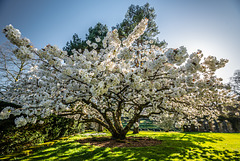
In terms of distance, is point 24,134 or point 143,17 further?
point 143,17

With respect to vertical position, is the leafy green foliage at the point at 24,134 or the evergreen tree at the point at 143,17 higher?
the evergreen tree at the point at 143,17

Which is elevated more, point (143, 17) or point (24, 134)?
point (143, 17)

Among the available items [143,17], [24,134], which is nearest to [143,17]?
[143,17]

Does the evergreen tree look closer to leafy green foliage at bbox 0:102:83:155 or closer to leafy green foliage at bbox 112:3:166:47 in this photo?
leafy green foliage at bbox 112:3:166:47

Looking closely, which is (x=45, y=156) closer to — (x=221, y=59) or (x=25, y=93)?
(x=25, y=93)

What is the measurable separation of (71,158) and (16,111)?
118 inches

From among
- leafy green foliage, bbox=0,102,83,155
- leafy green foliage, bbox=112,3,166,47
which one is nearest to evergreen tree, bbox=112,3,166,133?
leafy green foliage, bbox=112,3,166,47

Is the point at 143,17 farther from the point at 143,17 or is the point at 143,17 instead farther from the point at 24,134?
the point at 24,134

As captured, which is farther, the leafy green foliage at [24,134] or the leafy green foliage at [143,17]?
the leafy green foliage at [143,17]

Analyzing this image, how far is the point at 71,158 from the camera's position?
4965mm

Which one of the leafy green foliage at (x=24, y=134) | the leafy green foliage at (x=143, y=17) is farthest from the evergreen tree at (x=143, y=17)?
the leafy green foliage at (x=24, y=134)

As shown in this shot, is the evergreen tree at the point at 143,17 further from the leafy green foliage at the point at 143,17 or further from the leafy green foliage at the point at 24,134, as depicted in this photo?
the leafy green foliage at the point at 24,134

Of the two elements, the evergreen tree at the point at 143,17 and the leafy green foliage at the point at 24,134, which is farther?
the evergreen tree at the point at 143,17

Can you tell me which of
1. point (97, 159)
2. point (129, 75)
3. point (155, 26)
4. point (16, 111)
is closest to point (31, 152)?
point (16, 111)
